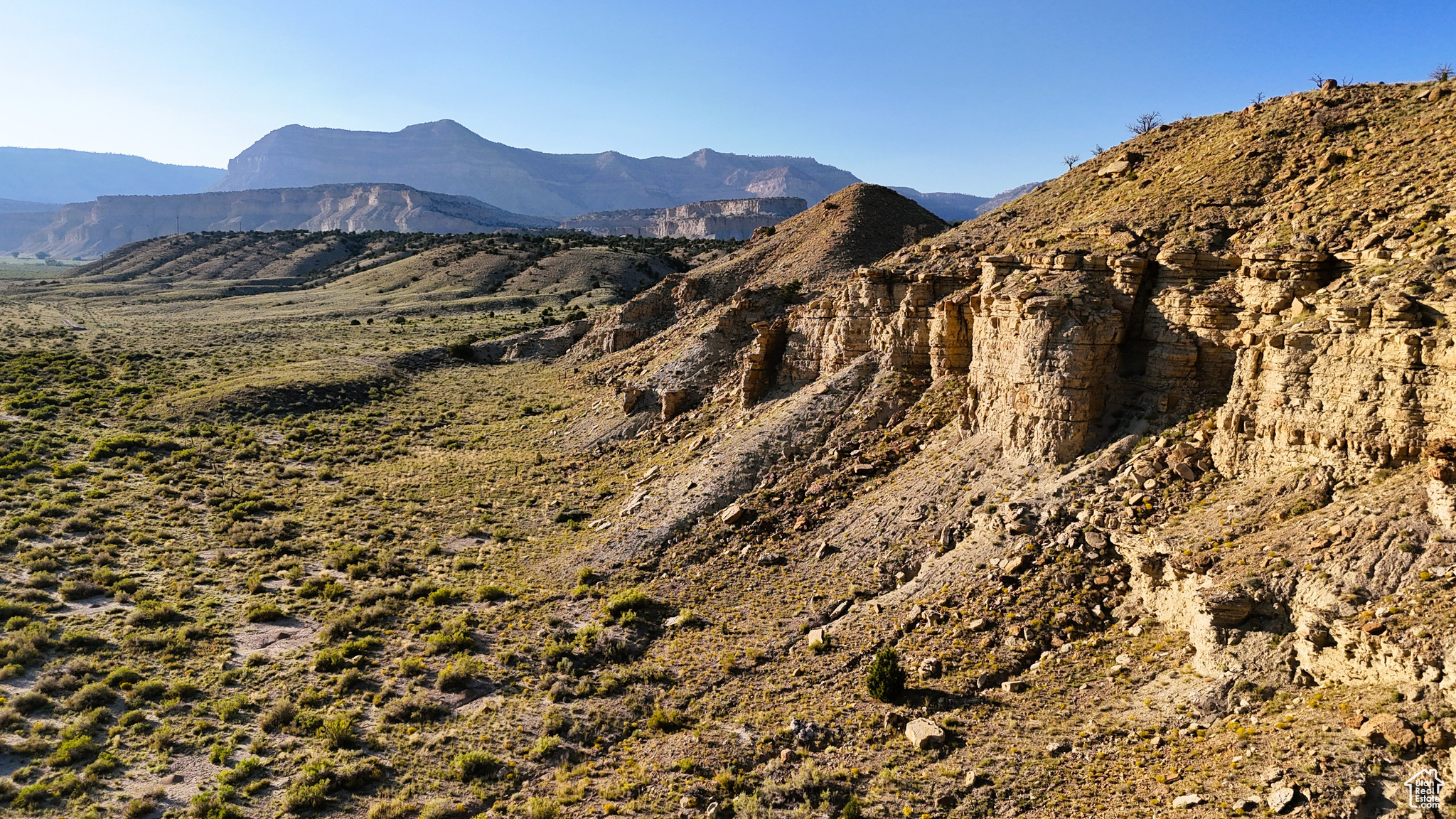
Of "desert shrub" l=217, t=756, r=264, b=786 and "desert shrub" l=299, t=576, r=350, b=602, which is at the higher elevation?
"desert shrub" l=299, t=576, r=350, b=602

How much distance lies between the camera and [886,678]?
16.6m

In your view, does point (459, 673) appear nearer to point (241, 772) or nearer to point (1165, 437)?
point (241, 772)

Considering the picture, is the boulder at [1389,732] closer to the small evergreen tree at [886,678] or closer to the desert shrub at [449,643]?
the small evergreen tree at [886,678]

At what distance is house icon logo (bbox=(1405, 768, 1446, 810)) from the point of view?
9.99 m

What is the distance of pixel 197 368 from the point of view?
57906mm

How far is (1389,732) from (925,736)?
7249 mm

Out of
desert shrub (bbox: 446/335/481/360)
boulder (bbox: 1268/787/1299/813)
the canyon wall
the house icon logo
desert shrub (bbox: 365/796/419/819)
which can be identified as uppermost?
the canyon wall

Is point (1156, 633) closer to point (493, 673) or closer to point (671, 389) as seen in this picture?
point (493, 673)

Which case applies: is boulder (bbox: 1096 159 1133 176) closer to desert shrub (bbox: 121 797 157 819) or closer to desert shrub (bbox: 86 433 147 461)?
desert shrub (bbox: 121 797 157 819)

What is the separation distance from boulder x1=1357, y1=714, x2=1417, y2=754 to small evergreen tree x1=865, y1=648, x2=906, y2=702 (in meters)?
7.92

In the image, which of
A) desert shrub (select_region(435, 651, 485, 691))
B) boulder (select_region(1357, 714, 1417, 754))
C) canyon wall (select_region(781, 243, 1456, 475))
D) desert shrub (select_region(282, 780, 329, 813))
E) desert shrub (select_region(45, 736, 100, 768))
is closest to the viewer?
boulder (select_region(1357, 714, 1417, 754))

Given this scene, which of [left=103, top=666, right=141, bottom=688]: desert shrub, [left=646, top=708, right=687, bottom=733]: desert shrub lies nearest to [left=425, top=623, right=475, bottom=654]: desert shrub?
[left=646, top=708, right=687, bottom=733]: desert shrub

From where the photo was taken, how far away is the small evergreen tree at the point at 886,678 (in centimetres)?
1656

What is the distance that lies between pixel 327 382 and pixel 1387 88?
57404 mm
